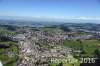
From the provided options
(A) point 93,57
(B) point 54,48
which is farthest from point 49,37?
(A) point 93,57

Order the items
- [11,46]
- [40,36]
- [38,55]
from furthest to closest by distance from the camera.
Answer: [40,36] < [38,55] < [11,46]

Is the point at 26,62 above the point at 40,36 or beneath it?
beneath

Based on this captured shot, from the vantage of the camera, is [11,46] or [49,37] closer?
[11,46]

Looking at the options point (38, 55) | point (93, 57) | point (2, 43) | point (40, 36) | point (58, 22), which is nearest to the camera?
point (93, 57)

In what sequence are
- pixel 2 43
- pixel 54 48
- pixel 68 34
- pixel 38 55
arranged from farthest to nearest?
pixel 68 34 < pixel 54 48 < pixel 38 55 < pixel 2 43

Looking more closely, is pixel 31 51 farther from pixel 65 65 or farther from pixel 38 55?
pixel 65 65

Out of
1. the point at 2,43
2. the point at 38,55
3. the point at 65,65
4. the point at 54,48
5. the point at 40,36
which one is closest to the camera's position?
the point at 65,65

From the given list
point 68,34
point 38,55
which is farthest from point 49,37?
point 38,55

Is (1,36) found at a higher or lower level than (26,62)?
higher

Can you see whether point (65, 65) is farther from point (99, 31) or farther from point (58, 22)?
Result: point (58, 22)
